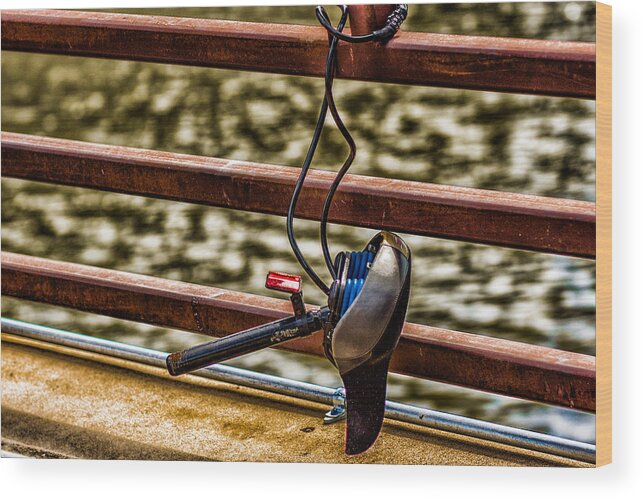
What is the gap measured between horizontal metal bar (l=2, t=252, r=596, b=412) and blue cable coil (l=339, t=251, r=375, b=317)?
0.16 m

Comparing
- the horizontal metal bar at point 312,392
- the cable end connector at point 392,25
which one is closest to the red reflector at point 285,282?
the horizontal metal bar at point 312,392

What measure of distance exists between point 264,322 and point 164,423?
261mm

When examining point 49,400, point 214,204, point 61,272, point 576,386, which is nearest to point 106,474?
point 49,400

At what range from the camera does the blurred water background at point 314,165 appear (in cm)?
159

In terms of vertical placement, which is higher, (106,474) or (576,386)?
(576,386)

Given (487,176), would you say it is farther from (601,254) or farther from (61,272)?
(61,272)

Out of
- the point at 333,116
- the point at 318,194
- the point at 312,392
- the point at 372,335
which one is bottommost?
the point at 312,392

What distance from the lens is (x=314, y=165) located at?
1.69 m

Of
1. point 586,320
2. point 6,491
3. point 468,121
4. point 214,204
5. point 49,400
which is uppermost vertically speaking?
point 468,121

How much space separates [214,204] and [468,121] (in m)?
0.47

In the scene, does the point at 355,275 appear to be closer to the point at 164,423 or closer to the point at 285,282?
the point at 285,282

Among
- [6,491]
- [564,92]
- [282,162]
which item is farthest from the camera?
[6,491]

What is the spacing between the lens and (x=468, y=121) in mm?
1615

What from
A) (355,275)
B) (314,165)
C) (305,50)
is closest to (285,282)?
(355,275)
